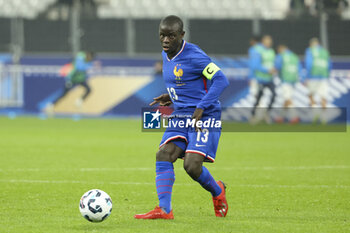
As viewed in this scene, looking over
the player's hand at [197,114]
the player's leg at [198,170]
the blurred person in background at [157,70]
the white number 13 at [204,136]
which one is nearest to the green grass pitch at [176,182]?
the player's leg at [198,170]

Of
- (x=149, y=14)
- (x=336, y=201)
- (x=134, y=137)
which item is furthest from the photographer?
(x=149, y=14)

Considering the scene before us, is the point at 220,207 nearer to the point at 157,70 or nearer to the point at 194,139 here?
the point at 194,139

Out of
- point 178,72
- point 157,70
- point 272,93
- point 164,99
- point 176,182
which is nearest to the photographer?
point 178,72

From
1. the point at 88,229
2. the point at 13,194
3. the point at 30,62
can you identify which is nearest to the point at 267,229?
the point at 88,229

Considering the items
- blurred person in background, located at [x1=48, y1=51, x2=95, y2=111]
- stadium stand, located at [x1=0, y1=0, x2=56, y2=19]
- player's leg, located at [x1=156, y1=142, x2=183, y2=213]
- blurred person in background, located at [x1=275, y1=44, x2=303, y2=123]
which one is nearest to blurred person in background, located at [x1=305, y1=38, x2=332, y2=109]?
blurred person in background, located at [x1=275, y1=44, x2=303, y2=123]

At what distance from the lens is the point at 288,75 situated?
893 inches

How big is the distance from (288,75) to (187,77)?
15449 millimetres

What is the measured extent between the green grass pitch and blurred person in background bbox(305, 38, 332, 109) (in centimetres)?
383

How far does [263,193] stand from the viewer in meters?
9.45

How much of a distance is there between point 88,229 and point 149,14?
66.8ft

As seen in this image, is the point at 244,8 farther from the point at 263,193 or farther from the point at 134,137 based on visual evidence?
the point at 263,193

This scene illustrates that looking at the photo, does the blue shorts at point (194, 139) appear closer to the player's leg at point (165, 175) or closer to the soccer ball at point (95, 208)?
the player's leg at point (165, 175)

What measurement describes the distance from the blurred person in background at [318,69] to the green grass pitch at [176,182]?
3833mm

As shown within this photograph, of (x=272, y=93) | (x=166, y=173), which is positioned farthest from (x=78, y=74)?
(x=166, y=173)
